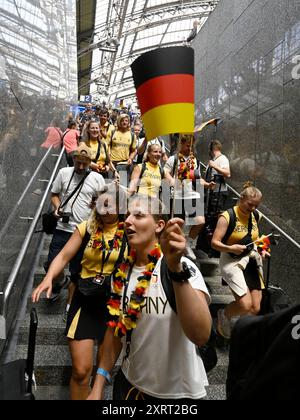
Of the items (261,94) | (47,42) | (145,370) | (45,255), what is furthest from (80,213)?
(47,42)

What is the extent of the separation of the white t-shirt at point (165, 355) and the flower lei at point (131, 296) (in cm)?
5

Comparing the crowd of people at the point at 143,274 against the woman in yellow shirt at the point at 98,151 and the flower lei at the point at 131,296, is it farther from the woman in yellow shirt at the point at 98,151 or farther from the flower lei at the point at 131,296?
the woman in yellow shirt at the point at 98,151

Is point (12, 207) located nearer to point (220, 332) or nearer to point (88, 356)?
point (88, 356)

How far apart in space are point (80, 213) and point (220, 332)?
1955 millimetres

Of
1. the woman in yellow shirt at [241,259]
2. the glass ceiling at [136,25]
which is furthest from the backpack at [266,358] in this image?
the glass ceiling at [136,25]

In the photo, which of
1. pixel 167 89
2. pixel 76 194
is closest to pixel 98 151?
pixel 76 194

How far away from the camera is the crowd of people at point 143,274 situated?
1944 millimetres

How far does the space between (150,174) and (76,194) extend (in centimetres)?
159

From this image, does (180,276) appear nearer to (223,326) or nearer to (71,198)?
(223,326)

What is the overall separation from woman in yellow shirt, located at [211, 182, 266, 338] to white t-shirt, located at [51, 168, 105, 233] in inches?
56.7

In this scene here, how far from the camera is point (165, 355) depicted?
1989 millimetres

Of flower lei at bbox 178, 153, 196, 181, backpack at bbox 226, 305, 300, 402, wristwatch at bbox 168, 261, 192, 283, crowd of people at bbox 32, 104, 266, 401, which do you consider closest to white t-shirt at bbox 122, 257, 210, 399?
crowd of people at bbox 32, 104, 266, 401

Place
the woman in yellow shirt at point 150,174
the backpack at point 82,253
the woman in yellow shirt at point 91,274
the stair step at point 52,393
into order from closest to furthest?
the woman in yellow shirt at point 91,274 < the backpack at point 82,253 < the stair step at point 52,393 < the woman in yellow shirt at point 150,174

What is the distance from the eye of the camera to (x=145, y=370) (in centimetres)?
204
